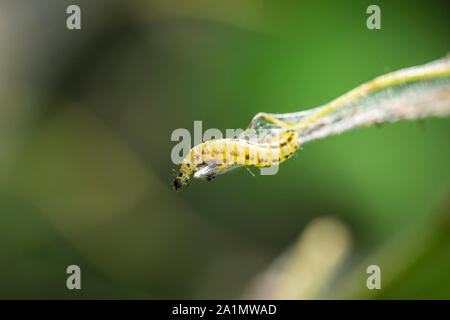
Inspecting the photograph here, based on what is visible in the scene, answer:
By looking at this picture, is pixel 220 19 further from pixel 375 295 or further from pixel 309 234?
pixel 375 295

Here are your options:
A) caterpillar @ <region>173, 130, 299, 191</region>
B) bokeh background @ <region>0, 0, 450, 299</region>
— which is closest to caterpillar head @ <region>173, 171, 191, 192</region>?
caterpillar @ <region>173, 130, 299, 191</region>

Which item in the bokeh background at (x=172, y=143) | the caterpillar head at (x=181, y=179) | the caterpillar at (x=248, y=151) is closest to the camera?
the caterpillar at (x=248, y=151)

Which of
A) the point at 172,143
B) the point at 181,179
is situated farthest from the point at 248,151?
the point at 172,143

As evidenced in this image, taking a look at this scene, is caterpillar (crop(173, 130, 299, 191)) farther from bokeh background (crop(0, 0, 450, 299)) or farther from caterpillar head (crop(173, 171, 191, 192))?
bokeh background (crop(0, 0, 450, 299))

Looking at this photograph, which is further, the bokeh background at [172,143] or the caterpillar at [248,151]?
the bokeh background at [172,143]

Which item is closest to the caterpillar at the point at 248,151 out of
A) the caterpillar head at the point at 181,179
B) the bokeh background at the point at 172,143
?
the caterpillar head at the point at 181,179

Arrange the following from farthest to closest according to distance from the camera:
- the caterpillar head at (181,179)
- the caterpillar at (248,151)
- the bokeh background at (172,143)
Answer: the bokeh background at (172,143) → the caterpillar head at (181,179) → the caterpillar at (248,151)

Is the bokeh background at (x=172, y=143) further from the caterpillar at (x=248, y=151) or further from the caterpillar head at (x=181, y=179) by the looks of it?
the caterpillar at (x=248, y=151)

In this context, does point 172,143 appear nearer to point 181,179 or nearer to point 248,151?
point 181,179
